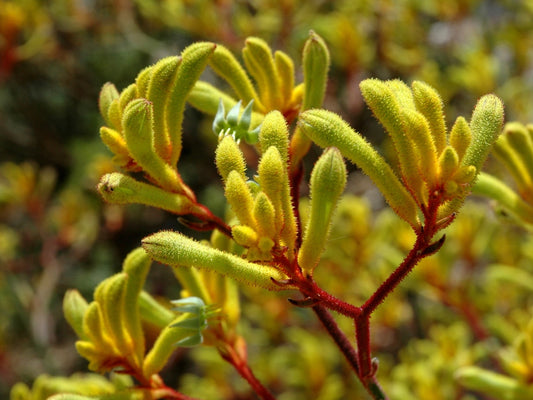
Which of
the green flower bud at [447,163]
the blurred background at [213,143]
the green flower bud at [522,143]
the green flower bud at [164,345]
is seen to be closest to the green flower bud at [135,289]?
the green flower bud at [164,345]

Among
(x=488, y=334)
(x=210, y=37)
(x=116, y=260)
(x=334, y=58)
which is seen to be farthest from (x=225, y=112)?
(x=116, y=260)

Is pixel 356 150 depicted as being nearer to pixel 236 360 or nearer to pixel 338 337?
pixel 338 337

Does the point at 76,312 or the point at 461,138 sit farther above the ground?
the point at 461,138

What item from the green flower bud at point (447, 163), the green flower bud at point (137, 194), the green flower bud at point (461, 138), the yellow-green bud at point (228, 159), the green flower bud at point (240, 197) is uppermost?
the green flower bud at point (461, 138)

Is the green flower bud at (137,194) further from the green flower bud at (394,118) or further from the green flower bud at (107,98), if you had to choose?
the green flower bud at (394,118)

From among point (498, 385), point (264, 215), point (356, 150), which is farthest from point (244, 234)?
point (498, 385)

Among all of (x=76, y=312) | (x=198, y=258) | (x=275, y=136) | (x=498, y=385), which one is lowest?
(x=498, y=385)

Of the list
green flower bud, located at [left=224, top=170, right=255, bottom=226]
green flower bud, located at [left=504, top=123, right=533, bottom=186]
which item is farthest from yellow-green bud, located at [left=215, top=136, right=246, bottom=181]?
green flower bud, located at [left=504, top=123, right=533, bottom=186]
